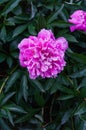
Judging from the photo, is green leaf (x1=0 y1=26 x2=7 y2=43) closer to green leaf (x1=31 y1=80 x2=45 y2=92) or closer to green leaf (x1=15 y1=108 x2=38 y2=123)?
green leaf (x1=31 y1=80 x2=45 y2=92)

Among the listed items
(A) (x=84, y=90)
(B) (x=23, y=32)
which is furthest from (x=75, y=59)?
(B) (x=23, y=32)

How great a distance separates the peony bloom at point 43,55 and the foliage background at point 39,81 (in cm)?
9

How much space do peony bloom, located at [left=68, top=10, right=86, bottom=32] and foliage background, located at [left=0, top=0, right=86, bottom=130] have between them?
0.13 feet

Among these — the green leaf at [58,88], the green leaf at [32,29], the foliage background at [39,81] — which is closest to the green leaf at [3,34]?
the foliage background at [39,81]

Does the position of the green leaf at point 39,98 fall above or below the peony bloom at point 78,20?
below

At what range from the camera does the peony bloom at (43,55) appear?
1.68m

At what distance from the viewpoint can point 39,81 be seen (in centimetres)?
183

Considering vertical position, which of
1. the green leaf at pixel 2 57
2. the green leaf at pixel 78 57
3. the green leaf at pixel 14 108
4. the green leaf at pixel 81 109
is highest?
the green leaf at pixel 78 57

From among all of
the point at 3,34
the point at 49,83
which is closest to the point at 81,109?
the point at 49,83

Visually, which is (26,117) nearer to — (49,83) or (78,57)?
(49,83)

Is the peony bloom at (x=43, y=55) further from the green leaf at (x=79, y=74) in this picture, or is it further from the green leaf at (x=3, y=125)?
the green leaf at (x=3, y=125)

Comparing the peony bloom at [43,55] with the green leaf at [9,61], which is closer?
the peony bloom at [43,55]

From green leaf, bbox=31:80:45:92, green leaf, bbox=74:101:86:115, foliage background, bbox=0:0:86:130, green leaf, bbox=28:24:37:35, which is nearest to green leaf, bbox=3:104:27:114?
foliage background, bbox=0:0:86:130

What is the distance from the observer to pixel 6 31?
193 centimetres
